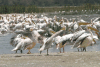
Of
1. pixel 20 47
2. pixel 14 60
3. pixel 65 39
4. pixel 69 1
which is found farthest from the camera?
pixel 69 1

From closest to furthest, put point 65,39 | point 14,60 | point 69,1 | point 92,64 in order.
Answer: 1. point 92,64
2. point 14,60
3. point 65,39
4. point 69,1

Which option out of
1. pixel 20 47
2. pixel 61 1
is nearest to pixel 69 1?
pixel 61 1

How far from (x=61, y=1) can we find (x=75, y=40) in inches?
5480

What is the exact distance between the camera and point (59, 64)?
5.98m

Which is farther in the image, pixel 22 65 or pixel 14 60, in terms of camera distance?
pixel 14 60

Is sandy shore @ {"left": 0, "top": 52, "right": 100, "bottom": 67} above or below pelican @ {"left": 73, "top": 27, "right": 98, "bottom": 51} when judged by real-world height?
below

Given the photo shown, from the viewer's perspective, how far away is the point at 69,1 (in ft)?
459

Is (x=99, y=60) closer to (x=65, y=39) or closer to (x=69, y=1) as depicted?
(x=65, y=39)

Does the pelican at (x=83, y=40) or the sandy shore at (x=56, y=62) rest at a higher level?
the pelican at (x=83, y=40)

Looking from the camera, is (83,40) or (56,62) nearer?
(56,62)

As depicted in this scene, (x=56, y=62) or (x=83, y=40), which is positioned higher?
(x=83, y=40)

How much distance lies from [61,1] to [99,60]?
464 ft

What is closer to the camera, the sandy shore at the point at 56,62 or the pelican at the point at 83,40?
the sandy shore at the point at 56,62

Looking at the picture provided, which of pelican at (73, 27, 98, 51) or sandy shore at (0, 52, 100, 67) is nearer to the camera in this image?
sandy shore at (0, 52, 100, 67)
